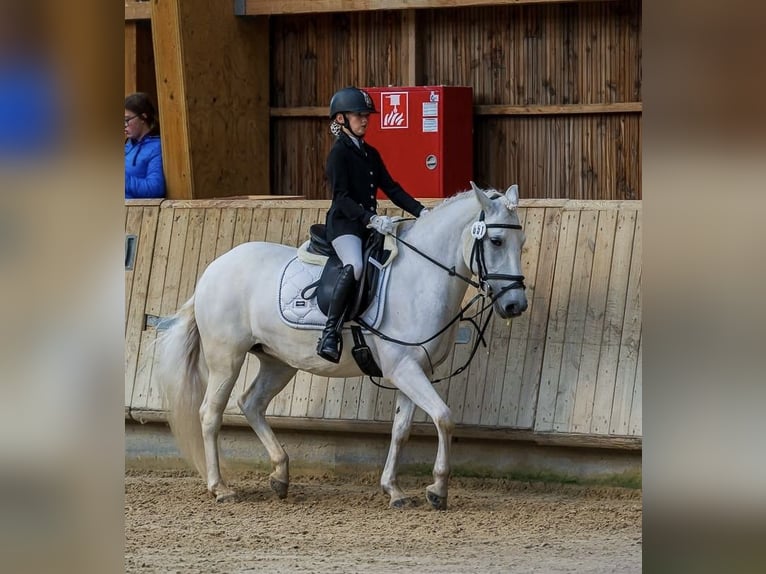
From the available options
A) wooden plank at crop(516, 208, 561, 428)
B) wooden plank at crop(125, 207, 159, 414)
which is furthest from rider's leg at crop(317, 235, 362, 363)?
wooden plank at crop(125, 207, 159, 414)

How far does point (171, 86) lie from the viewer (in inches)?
400

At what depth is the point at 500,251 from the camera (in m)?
7.32

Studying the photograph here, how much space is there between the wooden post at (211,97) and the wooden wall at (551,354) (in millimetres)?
1324

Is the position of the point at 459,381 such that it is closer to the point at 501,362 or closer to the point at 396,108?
the point at 501,362

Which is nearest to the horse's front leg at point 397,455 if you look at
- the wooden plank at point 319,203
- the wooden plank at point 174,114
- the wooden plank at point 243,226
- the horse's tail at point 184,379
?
the horse's tail at point 184,379

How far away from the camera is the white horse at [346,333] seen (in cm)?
736

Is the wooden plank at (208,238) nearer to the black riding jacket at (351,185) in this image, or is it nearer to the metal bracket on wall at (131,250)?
the metal bracket on wall at (131,250)

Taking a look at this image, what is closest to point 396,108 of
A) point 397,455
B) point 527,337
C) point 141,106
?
point 141,106

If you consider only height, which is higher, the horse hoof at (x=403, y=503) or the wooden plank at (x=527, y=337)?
the wooden plank at (x=527, y=337)

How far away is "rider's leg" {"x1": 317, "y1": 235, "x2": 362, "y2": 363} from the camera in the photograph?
748 centimetres

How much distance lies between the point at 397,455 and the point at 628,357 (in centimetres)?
148
